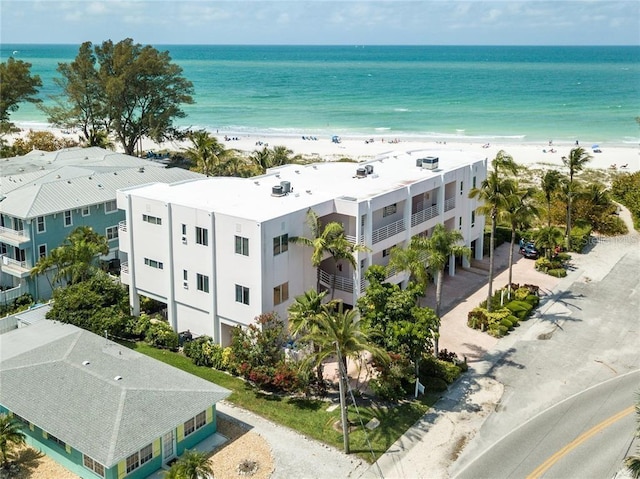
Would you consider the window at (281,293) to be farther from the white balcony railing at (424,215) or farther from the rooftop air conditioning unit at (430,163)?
the rooftop air conditioning unit at (430,163)

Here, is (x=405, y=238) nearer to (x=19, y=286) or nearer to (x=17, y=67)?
(x=19, y=286)

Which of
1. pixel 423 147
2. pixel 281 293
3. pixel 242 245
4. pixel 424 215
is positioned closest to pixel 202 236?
pixel 242 245

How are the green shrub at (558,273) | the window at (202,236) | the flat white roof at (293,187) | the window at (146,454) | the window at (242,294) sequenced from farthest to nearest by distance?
the green shrub at (558,273)
the flat white roof at (293,187)
the window at (202,236)
the window at (242,294)
the window at (146,454)

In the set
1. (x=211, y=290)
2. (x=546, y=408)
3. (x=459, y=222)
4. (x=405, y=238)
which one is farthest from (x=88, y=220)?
(x=546, y=408)

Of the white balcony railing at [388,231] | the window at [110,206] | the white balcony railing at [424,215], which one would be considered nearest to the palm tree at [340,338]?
the white balcony railing at [388,231]

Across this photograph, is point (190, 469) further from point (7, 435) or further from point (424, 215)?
point (424, 215)

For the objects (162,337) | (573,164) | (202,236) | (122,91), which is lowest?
(162,337)
